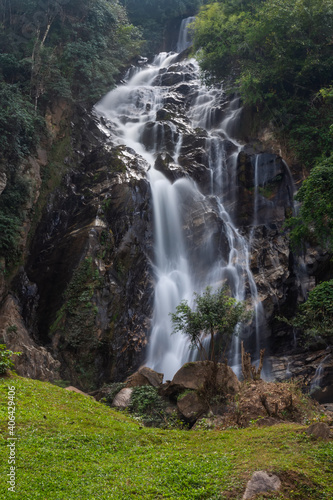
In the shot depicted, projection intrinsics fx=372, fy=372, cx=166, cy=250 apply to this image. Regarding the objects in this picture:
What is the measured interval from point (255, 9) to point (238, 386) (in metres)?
26.1

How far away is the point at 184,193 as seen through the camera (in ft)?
74.2

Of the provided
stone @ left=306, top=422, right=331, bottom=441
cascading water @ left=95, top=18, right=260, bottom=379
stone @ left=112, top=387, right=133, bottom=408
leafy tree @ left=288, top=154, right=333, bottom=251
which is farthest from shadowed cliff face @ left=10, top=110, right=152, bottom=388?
stone @ left=306, top=422, right=331, bottom=441

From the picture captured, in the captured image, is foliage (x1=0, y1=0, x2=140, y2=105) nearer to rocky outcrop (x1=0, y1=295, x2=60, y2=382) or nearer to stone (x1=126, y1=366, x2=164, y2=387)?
rocky outcrop (x1=0, y1=295, x2=60, y2=382)

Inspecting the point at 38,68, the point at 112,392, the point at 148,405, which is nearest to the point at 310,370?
the point at 148,405

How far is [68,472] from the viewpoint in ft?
18.8

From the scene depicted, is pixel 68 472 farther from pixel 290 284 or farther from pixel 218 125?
pixel 218 125

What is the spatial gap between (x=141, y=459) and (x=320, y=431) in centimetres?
332

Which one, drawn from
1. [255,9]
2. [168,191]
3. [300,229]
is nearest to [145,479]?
[300,229]

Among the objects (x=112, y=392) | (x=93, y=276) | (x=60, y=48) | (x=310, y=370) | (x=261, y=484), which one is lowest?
(x=261, y=484)

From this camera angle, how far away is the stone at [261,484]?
5.27 m

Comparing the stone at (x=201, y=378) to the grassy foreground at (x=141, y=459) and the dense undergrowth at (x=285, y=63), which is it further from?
the dense undergrowth at (x=285, y=63)

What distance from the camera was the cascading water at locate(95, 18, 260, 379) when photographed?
61.5 feet

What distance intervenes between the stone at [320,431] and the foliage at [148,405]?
5519 millimetres

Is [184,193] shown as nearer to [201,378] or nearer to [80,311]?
[80,311]
